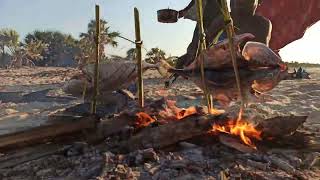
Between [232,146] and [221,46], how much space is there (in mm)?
876

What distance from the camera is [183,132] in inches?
166

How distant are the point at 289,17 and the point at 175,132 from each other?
6607 mm

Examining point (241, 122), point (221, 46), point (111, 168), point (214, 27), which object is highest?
point (214, 27)

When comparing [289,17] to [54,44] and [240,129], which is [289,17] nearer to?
[240,129]

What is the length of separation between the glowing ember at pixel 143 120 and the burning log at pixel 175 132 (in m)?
0.33

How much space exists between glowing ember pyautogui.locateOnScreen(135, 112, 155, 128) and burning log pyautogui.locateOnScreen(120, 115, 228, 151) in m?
0.33

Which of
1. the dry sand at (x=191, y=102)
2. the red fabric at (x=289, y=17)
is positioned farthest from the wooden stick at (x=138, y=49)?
the red fabric at (x=289, y=17)

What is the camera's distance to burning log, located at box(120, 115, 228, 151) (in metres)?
4.21

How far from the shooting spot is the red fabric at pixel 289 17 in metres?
9.88

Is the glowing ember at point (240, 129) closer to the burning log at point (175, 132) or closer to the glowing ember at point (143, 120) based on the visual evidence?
the burning log at point (175, 132)

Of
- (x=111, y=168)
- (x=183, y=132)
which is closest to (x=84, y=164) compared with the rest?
(x=111, y=168)

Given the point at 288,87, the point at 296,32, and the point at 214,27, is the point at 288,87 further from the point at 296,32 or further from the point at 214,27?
the point at 214,27

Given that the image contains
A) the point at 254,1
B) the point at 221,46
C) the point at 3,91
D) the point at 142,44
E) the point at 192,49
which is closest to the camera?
the point at 221,46

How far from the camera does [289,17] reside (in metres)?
9.96
